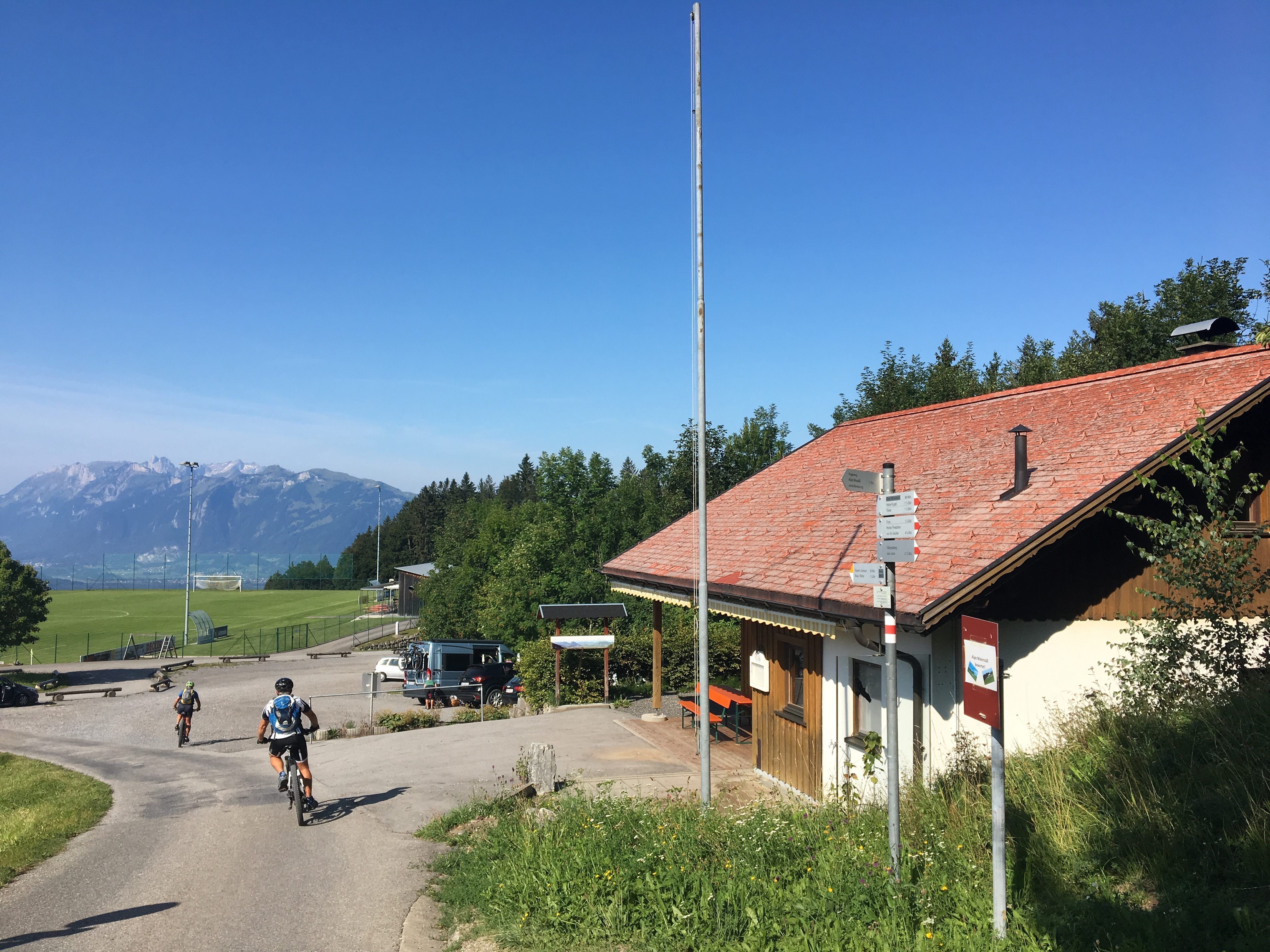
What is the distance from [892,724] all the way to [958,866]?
3.65 ft

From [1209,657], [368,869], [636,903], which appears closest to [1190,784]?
[1209,657]

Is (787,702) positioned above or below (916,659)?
below

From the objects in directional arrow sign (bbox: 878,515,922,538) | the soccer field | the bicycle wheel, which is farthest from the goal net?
directional arrow sign (bbox: 878,515,922,538)

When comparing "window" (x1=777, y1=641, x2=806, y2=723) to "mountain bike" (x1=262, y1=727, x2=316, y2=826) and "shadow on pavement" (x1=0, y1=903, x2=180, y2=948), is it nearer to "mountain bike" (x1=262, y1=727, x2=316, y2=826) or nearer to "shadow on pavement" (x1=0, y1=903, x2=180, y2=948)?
"mountain bike" (x1=262, y1=727, x2=316, y2=826)

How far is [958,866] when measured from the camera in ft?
20.5

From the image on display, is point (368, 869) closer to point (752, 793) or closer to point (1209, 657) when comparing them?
point (752, 793)

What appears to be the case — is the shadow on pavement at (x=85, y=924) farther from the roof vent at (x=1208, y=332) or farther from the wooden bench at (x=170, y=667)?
the wooden bench at (x=170, y=667)

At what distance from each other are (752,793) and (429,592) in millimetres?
44865

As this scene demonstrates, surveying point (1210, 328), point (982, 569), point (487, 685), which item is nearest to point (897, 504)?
point (982, 569)

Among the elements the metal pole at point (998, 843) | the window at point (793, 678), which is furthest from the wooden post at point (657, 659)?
the metal pole at point (998, 843)

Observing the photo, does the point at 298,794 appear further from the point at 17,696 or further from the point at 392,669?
the point at 17,696

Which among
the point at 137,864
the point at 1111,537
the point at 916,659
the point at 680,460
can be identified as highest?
the point at 680,460

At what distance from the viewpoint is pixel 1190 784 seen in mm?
6590

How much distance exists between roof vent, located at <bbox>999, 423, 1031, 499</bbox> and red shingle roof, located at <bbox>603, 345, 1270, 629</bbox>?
0.15 metres
